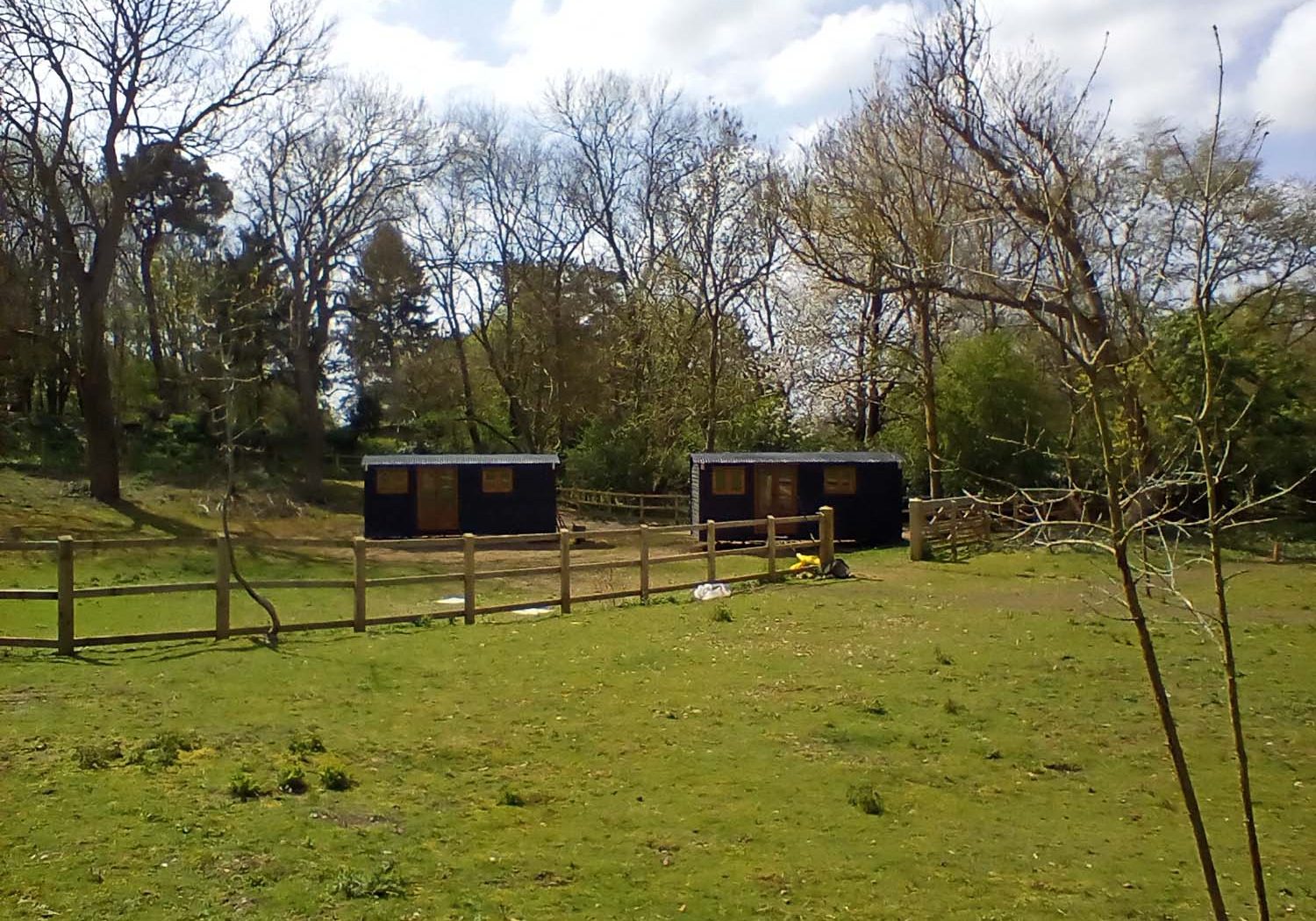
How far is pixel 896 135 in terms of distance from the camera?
86.5ft

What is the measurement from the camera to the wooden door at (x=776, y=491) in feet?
87.6

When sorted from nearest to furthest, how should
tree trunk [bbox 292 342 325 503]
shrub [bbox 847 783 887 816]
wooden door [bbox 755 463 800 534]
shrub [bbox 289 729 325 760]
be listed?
shrub [bbox 847 783 887 816]
shrub [bbox 289 729 325 760]
wooden door [bbox 755 463 800 534]
tree trunk [bbox 292 342 325 503]

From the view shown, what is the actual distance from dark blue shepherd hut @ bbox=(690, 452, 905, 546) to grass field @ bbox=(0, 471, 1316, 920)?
13939 millimetres

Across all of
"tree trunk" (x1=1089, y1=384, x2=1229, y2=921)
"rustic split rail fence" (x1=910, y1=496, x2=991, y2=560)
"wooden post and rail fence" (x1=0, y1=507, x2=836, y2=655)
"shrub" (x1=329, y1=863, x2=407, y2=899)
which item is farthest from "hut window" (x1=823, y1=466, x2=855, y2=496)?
"tree trunk" (x1=1089, y1=384, x2=1229, y2=921)

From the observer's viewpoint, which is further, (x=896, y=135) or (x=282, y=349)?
(x=282, y=349)

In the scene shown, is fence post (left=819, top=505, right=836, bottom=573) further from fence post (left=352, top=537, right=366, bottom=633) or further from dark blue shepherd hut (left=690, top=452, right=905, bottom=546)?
fence post (left=352, top=537, right=366, bottom=633)

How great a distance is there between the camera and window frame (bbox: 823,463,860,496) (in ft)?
86.6

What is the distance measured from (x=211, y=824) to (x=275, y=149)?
3688 centimetres

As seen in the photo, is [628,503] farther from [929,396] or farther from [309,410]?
[309,410]

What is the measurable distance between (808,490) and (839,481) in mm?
763

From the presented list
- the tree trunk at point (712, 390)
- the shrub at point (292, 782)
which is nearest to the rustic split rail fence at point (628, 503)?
the tree trunk at point (712, 390)

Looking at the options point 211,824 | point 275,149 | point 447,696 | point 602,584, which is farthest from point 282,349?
point 211,824

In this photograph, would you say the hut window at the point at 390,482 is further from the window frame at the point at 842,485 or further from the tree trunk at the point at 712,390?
the tree trunk at the point at 712,390

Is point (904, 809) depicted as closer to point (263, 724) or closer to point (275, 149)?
point (263, 724)
